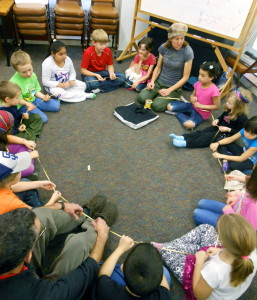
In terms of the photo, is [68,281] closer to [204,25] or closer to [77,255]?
[77,255]

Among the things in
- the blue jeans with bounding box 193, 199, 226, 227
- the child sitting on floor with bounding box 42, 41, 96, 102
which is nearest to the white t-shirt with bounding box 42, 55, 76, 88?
the child sitting on floor with bounding box 42, 41, 96, 102

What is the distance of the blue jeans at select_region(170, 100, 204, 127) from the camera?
3139 mm

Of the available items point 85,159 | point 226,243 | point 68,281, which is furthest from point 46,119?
point 226,243

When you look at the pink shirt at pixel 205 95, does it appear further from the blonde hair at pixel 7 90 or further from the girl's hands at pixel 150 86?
the blonde hair at pixel 7 90

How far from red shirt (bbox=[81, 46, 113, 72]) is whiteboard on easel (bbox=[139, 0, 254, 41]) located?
1.08 metres

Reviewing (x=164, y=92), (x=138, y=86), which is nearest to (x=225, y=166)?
(x=164, y=92)

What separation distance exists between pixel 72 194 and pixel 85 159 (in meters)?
0.45

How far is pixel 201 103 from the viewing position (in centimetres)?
311

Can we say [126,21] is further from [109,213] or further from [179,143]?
[109,213]

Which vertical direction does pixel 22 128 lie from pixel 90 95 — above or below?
above

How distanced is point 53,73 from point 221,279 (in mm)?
2776

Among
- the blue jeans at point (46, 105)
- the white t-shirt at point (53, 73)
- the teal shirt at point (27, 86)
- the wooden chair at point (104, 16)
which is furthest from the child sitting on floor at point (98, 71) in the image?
the wooden chair at point (104, 16)

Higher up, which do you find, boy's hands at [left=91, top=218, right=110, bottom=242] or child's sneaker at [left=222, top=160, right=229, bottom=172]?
boy's hands at [left=91, top=218, right=110, bottom=242]

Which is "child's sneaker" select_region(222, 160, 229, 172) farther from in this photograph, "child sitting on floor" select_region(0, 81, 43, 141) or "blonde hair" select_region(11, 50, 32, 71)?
"blonde hair" select_region(11, 50, 32, 71)
